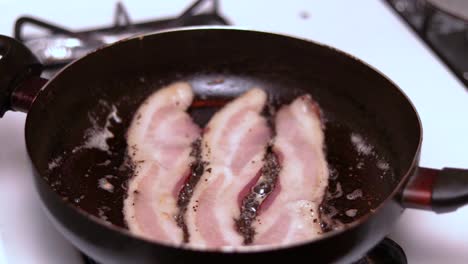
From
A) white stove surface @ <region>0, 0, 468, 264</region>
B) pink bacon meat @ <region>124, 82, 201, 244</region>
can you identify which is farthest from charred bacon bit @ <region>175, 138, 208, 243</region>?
white stove surface @ <region>0, 0, 468, 264</region>

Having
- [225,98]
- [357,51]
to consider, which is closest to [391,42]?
[357,51]

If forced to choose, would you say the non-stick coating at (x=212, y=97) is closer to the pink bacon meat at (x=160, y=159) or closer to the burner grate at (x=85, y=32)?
the pink bacon meat at (x=160, y=159)

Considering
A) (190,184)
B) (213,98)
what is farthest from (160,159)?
(213,98)

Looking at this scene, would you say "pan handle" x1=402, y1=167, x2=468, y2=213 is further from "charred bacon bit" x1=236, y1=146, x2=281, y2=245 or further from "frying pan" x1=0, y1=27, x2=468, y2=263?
"charred bacon bit" x1=236, y1=146, x2=281, y2=245

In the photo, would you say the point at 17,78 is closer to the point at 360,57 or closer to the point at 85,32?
the point at 85,32

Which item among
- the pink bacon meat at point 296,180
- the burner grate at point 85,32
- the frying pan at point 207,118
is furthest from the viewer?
the burner grate at point 85,32

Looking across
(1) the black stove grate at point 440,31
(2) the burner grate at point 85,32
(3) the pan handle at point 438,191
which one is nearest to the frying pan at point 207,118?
(3) the pan handle at point 438,191
